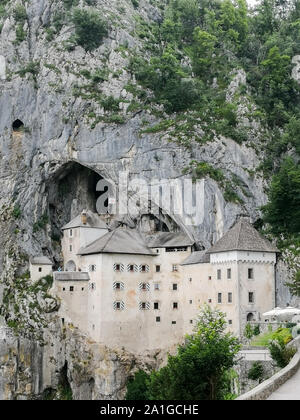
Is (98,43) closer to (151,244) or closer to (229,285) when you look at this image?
(151,244)

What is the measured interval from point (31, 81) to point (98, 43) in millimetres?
9586

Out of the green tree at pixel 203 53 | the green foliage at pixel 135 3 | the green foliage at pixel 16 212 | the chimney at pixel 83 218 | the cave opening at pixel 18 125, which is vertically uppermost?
the green foliage at pixel 135 3

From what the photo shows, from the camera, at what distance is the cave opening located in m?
80.9

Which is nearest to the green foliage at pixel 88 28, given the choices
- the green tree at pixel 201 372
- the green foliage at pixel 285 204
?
the green foliage at pixel 285 204

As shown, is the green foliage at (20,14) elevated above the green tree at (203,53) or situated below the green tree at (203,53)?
above

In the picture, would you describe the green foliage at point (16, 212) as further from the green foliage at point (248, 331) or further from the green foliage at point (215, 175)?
the green foliage at point (248, 331)

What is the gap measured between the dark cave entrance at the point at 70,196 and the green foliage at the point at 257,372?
1726 inches

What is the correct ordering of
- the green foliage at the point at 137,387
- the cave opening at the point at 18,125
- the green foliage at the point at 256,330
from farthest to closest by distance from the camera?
the cave opening at the point at 18,125
the green foliage at the point at 137,387
the green foliage at the point at 256,330

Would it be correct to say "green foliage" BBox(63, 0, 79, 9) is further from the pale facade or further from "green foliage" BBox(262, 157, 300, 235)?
"green foliage" BBox(262, 157, 300, 235)

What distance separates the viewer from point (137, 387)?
6525 centimetres

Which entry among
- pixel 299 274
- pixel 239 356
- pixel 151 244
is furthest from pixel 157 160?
pixel 239 356

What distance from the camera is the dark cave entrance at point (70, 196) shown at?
8100 cm

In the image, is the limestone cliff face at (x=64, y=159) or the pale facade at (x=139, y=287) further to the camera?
the limestone cliff face at (x=64, y=159)

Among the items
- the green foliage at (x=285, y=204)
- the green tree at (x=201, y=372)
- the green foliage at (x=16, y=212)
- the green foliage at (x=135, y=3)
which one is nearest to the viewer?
the green tree at (x=201, y=372)
